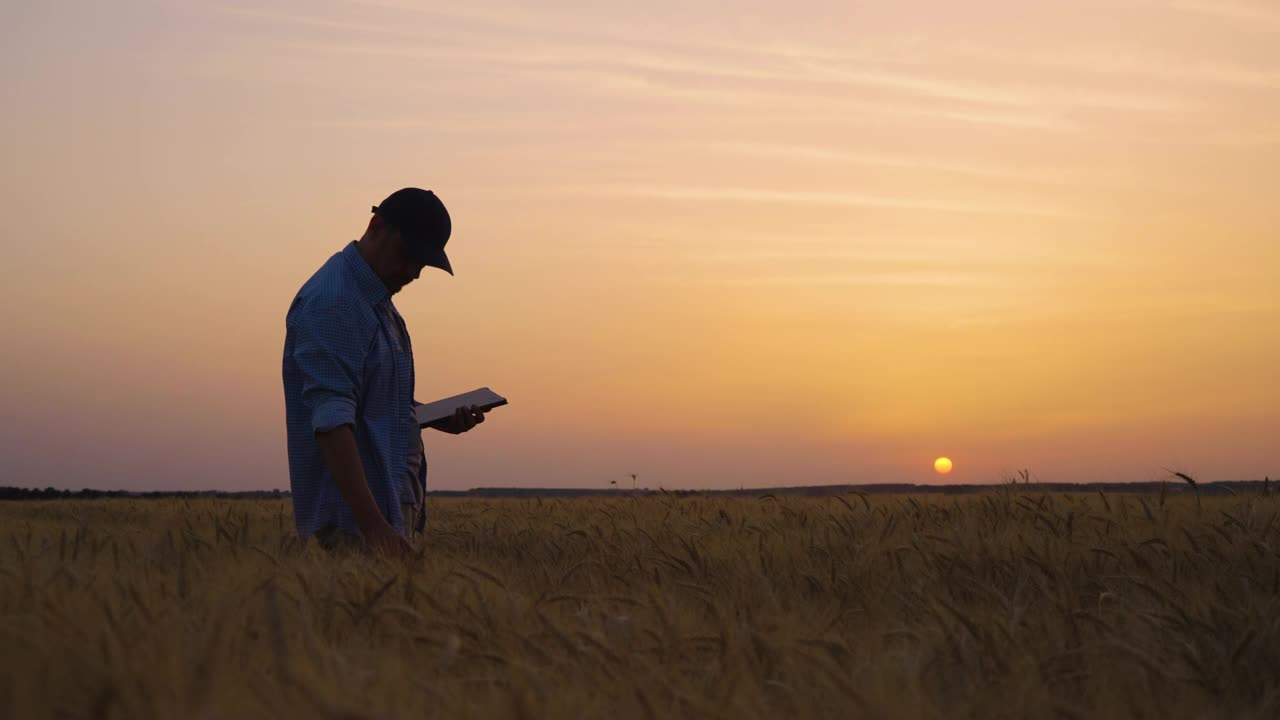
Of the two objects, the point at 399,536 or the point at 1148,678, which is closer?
the point at 1148,678

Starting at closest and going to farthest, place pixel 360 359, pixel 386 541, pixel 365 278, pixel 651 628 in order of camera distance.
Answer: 1. pixel 651 628
2. pixel 386 541
3. pixel 360 359
4. pixel 365 278

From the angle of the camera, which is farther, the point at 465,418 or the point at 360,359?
the point at 465,418

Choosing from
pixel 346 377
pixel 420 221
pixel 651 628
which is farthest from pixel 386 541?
pixel 651 628

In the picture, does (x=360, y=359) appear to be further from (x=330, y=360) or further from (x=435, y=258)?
(x=435, y=258)

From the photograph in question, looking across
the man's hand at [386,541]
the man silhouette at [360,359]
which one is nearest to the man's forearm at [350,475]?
the man's hand at [386,541]

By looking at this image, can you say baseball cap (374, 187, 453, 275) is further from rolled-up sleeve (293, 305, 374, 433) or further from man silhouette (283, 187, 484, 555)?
rolled-up sleeve (293, 305, 374, 433)

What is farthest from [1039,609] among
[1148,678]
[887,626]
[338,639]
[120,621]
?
[120,621]

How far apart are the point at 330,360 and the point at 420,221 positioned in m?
0.60

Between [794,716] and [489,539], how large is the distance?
3.41m

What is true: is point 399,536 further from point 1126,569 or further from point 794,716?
point 1126,569

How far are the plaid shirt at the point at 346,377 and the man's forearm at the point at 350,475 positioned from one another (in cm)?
18

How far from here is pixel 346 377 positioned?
397 cm

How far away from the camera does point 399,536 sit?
369 centimetres

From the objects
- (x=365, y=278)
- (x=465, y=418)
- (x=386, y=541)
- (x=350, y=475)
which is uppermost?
(x=365, y=278)
